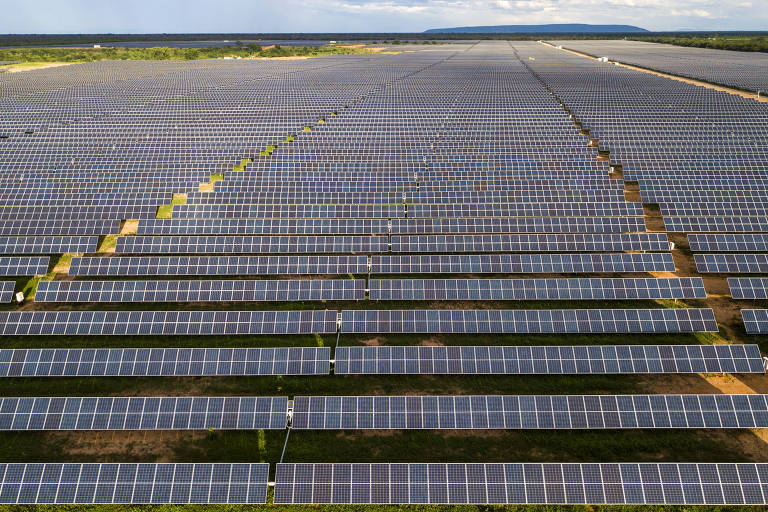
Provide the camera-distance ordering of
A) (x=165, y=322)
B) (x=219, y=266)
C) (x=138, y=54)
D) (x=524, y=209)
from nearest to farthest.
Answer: (x=165, y=322)
(x=219, y=266)
(x=524, y=209)
(x=138, y=54)

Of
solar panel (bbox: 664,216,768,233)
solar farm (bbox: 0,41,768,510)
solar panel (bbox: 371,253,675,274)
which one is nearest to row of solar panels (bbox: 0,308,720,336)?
solar farm (bbox: 0,41,768,510)

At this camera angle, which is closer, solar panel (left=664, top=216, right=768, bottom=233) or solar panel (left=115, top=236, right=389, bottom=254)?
solar panel (left=115, top=236, right=389, bottom=254)

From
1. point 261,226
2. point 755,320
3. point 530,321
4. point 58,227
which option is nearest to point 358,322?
point 530,321

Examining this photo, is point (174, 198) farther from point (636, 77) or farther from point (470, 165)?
point (636, 77)

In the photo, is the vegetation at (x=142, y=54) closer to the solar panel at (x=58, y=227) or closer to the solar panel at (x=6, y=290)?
the solar panel at (x=58, y=227)

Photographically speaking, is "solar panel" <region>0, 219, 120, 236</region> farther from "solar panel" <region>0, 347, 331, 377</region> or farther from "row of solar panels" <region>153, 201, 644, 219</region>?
"solar panel" <region>0, 347, 331, 377</region>

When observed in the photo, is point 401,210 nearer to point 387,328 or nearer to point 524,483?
point 387,328
